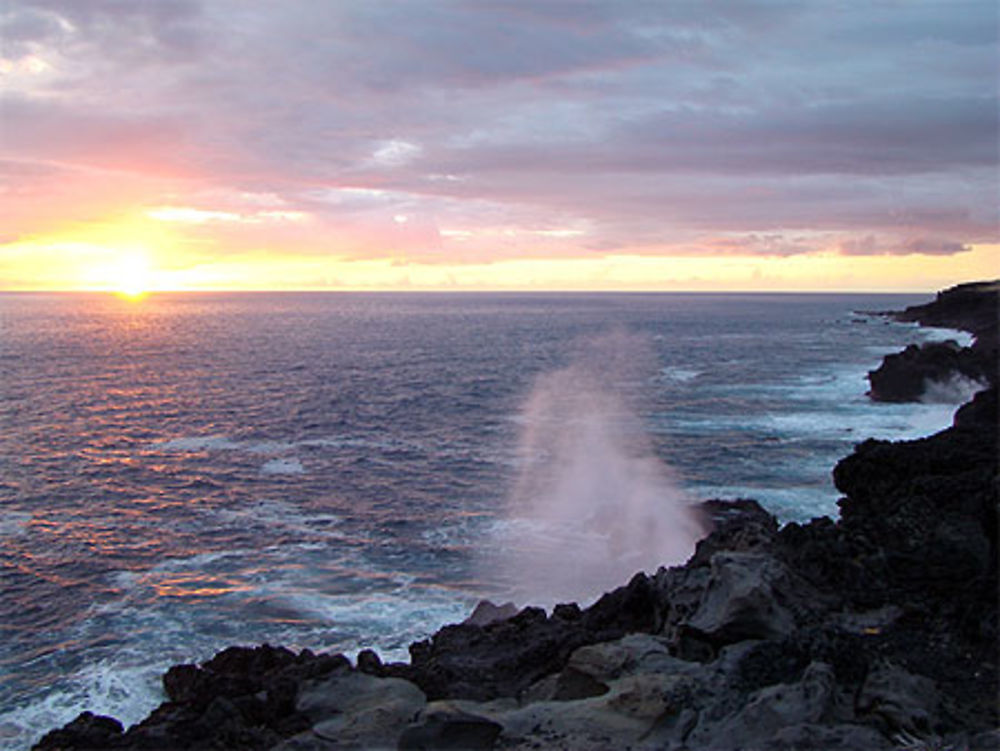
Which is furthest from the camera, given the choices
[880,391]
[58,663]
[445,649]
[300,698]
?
[880,391]

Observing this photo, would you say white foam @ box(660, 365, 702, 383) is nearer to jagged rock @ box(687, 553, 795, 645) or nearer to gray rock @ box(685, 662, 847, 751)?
jagged rock @ box(687, 553, 795, 645)

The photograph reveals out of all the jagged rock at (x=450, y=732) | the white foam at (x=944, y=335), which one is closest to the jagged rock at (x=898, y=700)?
the jagged rock at (x=450, y=732)

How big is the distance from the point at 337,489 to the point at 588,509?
38.4 feet

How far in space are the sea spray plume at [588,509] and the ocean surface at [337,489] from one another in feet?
0.54

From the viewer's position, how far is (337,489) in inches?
1564

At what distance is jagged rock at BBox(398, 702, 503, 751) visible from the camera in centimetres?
1318

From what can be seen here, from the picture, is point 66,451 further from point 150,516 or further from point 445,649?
point 445,649

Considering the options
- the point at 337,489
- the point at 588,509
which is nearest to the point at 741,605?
the point at 588,509

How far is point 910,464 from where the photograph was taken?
26.5 meters

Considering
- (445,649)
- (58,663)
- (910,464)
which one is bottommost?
(58,663)

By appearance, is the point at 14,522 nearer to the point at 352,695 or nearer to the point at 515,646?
the point at 352,695

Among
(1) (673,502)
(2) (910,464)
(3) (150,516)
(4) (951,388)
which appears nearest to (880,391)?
(4) (951,388)

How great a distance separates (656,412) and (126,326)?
5468 inches

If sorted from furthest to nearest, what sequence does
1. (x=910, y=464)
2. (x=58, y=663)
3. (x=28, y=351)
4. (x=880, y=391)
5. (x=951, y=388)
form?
1. (x=28, y=351)
2. (x=880, y=391)
3. (x=951, y=388)
4. (x=910, y=464)
5. (x=58, y=663)
